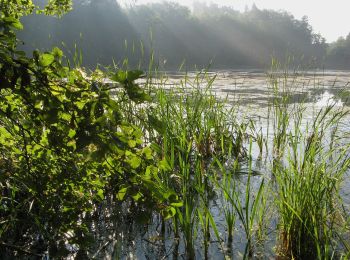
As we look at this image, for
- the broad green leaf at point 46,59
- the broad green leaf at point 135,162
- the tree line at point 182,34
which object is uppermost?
the tree line at point 182,34

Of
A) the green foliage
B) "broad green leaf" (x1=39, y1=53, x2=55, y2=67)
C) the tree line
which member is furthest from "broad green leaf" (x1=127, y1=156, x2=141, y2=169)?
the tree line

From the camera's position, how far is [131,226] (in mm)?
1741

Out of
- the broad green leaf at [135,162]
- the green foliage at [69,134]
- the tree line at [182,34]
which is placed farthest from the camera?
the tree line at [182,34]

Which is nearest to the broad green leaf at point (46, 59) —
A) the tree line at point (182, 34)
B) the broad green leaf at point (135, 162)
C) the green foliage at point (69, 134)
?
the green foliage at point (69, 134)

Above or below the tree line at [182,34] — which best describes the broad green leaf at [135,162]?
below

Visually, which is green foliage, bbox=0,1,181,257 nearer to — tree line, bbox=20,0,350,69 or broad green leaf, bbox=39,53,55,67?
broad green leaf, bbox=39,53,55,67

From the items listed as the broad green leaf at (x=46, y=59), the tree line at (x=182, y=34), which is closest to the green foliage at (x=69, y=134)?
the broad green leaf at (x=46, y=59)

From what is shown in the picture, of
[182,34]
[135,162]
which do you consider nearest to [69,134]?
[135,162]

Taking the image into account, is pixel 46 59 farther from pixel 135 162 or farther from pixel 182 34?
pixel 182 34

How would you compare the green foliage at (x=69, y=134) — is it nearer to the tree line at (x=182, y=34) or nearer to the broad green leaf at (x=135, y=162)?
the broad green leaf at (x=135, y=162)

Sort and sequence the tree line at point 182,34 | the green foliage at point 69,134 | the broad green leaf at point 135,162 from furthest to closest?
the tree line at point 182,34
the broad green leaf at point 135,162
the green foliage at point 69,134

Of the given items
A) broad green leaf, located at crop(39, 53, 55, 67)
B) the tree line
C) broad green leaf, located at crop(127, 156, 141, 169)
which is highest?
the tree line

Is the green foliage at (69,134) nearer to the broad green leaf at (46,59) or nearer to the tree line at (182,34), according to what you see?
the broad green leaf at (46,59)

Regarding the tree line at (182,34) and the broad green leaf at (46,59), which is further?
the tree line at (182,34)
